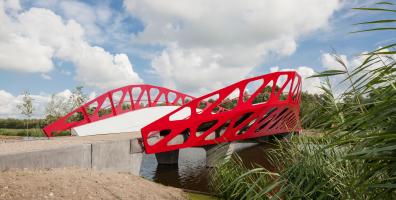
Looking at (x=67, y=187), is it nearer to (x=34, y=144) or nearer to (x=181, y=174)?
(x=34, y=144)

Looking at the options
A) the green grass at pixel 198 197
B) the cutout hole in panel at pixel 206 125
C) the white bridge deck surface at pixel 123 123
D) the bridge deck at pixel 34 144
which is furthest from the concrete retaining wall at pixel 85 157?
the cutout hole in panel at pixel 206 125

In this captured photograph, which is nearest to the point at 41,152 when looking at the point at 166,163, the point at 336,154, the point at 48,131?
the point at 336,154

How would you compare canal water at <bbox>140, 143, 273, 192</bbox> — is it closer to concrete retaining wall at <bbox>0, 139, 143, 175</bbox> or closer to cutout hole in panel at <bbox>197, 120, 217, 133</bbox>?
cutout hole in panel at <bbox>197, 120, 217, 133</bbox>

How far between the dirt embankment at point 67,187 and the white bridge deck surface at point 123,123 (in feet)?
32.3

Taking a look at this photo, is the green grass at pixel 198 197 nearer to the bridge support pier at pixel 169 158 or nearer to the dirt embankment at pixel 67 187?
the dirt embankment at pixel 67 187

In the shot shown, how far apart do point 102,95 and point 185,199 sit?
46.1 feet

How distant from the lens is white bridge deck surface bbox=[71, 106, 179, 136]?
1888 centimetres

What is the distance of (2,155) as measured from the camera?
7.66 metres

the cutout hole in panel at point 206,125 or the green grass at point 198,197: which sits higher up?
the cutout hole in panel at point 206,125

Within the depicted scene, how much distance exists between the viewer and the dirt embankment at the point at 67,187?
21.5ft

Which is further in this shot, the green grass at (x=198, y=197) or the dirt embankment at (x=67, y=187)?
the green grass at (x=198, y=197)

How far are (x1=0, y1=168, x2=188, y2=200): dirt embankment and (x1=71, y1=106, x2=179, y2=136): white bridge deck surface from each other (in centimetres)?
984

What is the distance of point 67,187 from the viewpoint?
7250 millimetres

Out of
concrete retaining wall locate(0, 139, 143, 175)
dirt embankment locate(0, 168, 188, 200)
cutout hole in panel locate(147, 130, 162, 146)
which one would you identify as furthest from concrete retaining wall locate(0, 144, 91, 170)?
cutout hole in panel locate(147, 130, 162, 146)
